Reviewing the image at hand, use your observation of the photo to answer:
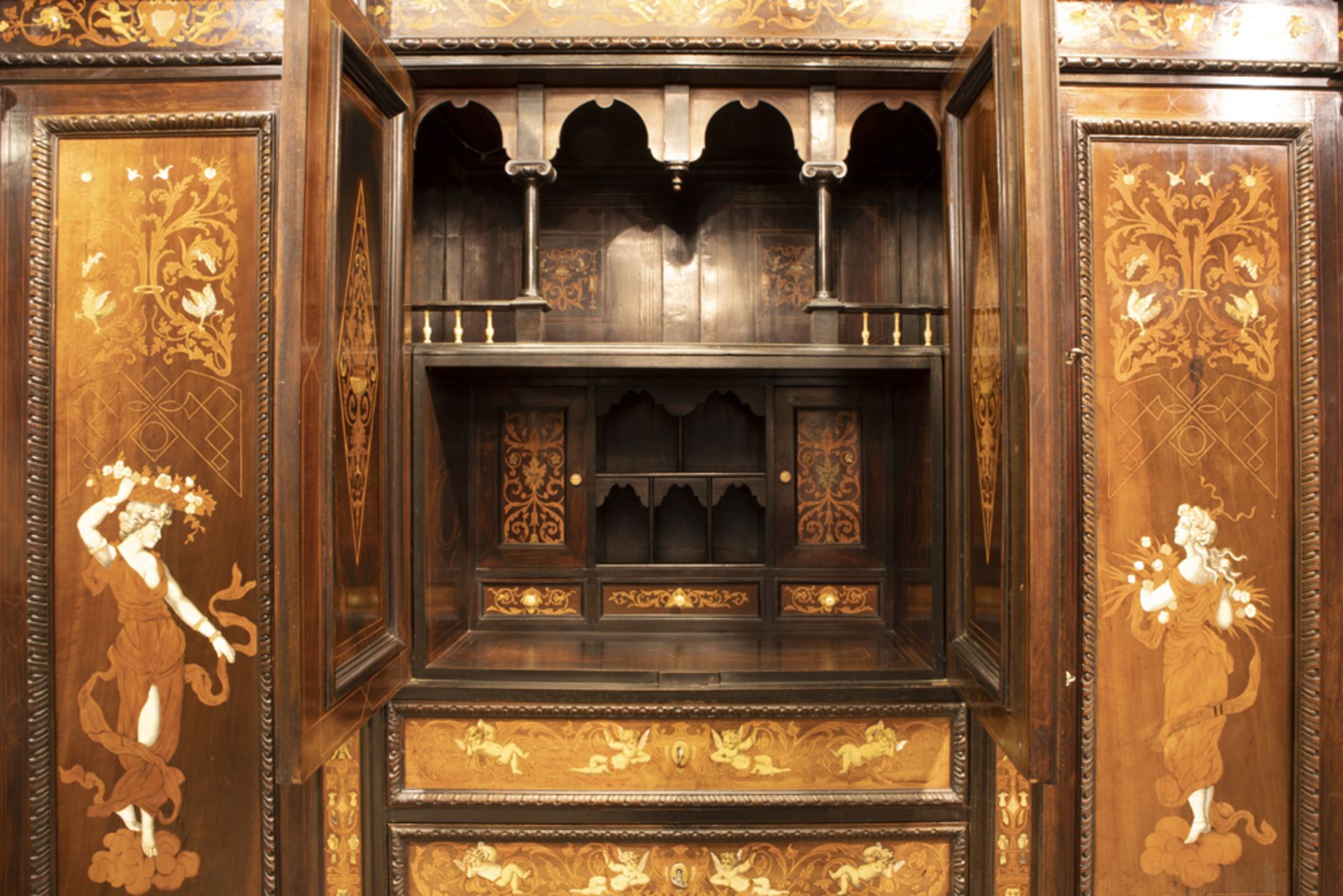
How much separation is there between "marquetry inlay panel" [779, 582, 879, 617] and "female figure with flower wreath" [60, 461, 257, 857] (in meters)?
1.38

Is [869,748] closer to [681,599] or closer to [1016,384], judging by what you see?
[681,599]

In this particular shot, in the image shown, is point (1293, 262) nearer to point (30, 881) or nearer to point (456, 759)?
point (456, 759)

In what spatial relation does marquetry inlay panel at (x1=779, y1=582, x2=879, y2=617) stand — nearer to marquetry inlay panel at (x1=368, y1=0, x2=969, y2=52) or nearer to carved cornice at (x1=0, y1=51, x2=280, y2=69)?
marquetry inlay panel at (x1=368, y1=0, x2=969, y2=52)

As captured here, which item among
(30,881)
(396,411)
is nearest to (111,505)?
(396,411)

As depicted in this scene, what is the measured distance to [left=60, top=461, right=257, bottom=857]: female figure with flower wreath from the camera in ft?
4.97

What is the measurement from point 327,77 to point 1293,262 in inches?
76.9

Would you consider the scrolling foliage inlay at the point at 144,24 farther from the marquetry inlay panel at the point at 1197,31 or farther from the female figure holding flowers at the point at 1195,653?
the female figure holding flowers at the point at 1195,653

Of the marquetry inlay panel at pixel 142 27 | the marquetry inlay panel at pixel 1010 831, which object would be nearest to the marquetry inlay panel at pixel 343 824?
the marquetry inlay panel at pixel 1010 831

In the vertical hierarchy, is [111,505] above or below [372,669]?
above

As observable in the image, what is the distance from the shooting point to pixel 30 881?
5.00ft

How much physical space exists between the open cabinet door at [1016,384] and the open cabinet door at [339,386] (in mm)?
1167

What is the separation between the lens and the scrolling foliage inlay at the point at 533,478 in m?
2.10

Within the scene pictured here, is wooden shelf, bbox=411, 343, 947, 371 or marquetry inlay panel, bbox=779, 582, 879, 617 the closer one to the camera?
wooden shelf, bbox=411, 343, 947, 371

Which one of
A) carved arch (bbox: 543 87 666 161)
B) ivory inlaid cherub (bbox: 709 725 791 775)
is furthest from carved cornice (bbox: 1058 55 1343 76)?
ivory inlaid cherub (bbox: 709 725 791 775)
